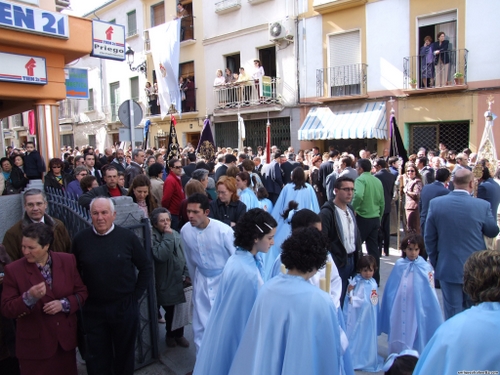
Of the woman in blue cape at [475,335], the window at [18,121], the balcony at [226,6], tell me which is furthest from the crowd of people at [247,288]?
the window at [18,121]

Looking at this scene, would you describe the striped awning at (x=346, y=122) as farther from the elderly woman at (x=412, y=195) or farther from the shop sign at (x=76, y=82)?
the shop sign at (x=76, y=82)

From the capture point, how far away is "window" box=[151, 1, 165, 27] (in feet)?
72.4

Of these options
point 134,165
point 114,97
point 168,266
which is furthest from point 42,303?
point 114,97

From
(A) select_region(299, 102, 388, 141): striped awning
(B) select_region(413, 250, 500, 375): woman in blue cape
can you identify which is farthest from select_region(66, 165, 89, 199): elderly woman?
(A) select_region(299, 102, 388, 141): striped awning

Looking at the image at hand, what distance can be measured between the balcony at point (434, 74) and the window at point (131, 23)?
1564 centimetres

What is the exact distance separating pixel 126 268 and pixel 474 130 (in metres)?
13.3

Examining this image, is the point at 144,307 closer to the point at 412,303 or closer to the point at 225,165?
the point at 412,303

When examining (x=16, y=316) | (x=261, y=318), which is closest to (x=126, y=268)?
(x=16, y=316)

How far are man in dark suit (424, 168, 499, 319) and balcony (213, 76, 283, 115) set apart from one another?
13.8 meters

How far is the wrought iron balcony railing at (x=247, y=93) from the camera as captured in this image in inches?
703

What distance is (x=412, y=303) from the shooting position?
13.3 feet

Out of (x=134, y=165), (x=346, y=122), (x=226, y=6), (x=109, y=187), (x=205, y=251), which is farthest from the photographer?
(x=226, y=6)

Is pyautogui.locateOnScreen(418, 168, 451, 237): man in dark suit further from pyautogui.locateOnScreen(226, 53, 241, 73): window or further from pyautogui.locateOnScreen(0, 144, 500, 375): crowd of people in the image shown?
pyautogui.locateOnScreen(226, 53, 241, 73): window

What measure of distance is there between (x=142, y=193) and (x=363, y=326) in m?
3.03
